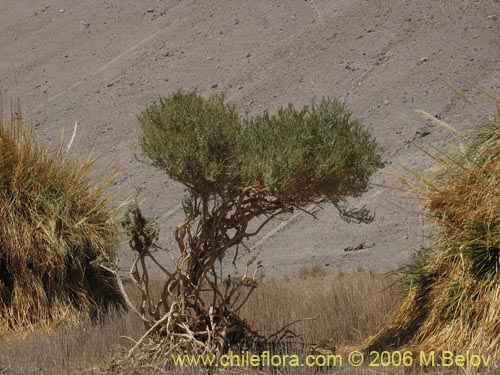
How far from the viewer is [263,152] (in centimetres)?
809

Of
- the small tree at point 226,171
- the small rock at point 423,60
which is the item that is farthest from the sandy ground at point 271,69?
the small tree at point 226,171

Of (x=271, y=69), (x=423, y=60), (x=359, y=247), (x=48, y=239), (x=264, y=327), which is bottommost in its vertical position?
(x=359, y=247)

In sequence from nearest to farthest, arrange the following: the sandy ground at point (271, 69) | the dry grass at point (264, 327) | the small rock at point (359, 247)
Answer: the dry grass at point (264, 327)
the small rock at point (359, 247)
the sandy ground at point (271, 69)

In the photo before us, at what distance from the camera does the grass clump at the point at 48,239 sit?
10.5 metres

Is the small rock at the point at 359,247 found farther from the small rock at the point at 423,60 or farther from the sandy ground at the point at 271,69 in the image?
the small rock at the point at 423,60

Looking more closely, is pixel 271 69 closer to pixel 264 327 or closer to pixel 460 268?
pixel 264 327

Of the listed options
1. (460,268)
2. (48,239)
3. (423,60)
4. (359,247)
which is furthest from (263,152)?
(423,60)

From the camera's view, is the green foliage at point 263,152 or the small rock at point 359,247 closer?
the green foliage at point 263,152

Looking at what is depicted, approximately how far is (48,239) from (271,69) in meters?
17.8

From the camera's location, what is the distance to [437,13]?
1090 inches

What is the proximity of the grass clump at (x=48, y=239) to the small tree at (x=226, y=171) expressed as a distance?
1960 millimetres

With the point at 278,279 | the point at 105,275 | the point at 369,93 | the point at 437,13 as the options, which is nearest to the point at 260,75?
the point at 369,93

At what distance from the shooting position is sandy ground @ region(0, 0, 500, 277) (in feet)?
68.6

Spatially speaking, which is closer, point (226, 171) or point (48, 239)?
point (226, 171)
